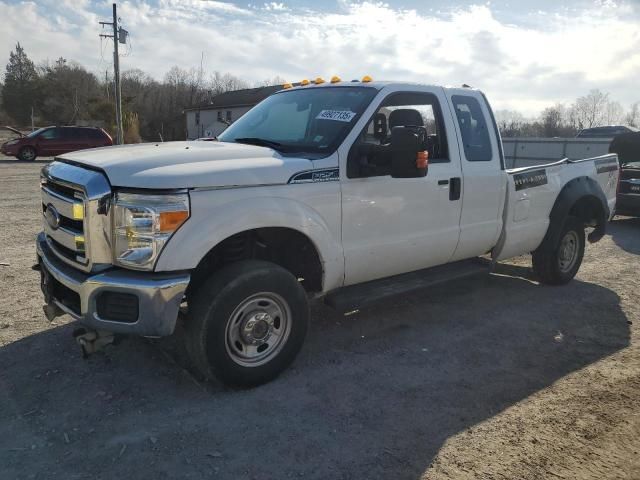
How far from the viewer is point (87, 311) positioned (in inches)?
129

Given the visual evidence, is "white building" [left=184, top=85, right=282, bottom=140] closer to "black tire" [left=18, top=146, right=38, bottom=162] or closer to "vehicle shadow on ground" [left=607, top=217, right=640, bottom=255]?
"black tire" [left=18, top=146, right=38, bottom=162]

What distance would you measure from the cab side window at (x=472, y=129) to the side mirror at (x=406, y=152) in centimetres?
126

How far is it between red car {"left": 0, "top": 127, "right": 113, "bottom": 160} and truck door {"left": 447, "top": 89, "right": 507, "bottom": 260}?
23.4 m

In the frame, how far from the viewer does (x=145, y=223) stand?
3178 mm

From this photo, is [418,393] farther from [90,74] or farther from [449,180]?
[90,74]

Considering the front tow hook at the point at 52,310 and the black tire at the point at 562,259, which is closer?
Result: the front tow hook at the point at 52,310

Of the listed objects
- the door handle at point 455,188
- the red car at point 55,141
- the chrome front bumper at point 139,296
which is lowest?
the chrome front bumper at point 139,296

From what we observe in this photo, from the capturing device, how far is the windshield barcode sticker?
13.9ft

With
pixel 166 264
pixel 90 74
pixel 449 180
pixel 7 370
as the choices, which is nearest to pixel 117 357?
pixel 7 370

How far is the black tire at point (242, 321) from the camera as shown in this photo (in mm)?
3439

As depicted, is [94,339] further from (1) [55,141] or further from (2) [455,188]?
(1) [55,141]

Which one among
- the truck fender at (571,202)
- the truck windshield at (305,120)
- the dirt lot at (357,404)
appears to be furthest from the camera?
the truck fender at (571,202)

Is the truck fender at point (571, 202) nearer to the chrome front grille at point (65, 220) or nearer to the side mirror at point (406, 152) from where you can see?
the side mirror at point (406, 152)

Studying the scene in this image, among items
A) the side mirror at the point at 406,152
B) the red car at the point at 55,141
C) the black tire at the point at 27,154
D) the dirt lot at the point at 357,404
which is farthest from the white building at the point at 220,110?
the side mirror at the point at 406,152
